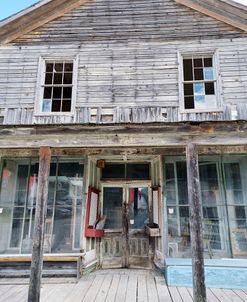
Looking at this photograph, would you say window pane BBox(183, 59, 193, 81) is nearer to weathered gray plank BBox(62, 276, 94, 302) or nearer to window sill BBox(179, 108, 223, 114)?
window sill BBox(179, 108, 223, 114)

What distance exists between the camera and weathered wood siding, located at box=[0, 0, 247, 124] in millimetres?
6039

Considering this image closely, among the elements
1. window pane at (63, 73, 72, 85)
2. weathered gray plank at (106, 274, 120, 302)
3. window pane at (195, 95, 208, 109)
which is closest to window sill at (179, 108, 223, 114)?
window pane at (195, 95, 208, 109)

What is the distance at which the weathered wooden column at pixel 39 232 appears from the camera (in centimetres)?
386

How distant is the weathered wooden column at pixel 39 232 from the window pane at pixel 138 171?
313 centimetres

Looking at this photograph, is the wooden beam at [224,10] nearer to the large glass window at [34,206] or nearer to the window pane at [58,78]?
the window pane at [58,78]

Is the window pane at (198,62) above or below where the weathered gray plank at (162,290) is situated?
above

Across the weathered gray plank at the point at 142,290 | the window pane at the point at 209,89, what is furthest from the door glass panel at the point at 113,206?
the window pane at the point at 209,89

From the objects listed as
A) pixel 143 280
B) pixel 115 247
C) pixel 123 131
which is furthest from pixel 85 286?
pixel 123 131

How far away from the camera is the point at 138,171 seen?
7141 millimetres

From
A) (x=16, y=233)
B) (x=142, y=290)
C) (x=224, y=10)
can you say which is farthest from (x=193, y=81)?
(x=16, y=233)

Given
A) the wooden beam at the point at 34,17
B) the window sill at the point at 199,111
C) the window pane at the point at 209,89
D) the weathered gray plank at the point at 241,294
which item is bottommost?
the weathered gray plank at the point at 241,294

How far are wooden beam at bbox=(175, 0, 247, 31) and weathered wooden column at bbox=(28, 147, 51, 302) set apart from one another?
5.17m

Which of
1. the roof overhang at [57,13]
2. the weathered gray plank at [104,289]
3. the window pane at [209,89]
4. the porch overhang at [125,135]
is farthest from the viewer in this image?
the roof overhang at [57,13]

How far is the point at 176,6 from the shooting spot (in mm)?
6590
